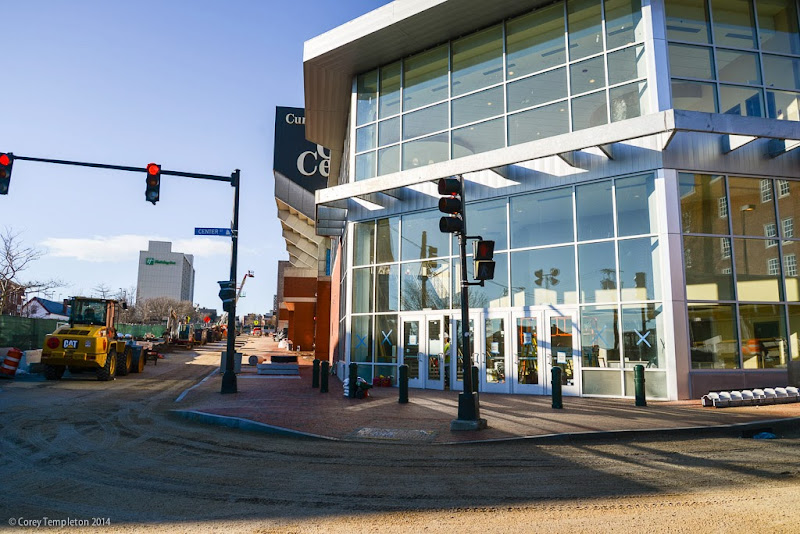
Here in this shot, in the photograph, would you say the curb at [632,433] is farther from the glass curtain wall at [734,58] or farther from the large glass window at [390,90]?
the large glass window at [390,90]

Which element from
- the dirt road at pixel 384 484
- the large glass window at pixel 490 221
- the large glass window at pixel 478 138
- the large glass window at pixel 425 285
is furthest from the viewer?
the large glass window at pixel 425 285

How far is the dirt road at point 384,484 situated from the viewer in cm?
529

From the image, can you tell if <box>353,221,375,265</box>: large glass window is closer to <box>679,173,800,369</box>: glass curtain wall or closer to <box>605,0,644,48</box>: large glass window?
<box>605,0,644,48</box>: large glass window

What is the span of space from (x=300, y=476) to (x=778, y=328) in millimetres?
13404

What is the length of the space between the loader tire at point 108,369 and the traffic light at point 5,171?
847 cm

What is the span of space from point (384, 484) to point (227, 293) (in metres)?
11.7

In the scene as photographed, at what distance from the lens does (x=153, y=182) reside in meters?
15.0

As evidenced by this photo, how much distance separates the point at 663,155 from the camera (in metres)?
14.4

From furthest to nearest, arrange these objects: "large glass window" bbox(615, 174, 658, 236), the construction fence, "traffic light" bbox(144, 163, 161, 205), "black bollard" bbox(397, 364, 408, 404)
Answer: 1. the construction fence
2. "traffic light" bbox(144, 163, 161, 205)
3. "large glass window" bbox(615, 174, 658, 236)
4. "black bollard" bbox(397, 364, 408, 404)

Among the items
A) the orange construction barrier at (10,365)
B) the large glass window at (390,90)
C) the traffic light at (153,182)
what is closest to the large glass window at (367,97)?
the large glass window at (390,90)

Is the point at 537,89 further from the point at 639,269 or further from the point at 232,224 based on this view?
the point at 232,224

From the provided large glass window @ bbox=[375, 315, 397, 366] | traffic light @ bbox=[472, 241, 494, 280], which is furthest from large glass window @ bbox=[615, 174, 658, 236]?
large glass window @ bbox=[375, 315, 397, 366]

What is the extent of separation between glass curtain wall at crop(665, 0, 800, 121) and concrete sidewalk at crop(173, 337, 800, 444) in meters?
8.17

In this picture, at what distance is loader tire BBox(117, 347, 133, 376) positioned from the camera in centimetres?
2372
